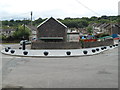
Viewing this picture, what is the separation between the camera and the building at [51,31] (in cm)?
4094

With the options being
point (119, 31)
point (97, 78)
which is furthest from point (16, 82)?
point (119, 31)

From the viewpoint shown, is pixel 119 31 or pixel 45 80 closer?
pixel 45 80

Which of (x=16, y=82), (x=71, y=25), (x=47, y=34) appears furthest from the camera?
(x=71, y=25)

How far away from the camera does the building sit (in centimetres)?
4094

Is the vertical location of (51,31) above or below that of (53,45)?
above

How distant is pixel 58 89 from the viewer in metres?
8.13

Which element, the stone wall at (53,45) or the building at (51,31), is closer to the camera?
the stone wall at (53,45)

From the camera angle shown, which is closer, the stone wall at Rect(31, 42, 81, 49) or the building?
the stone wall at Rect(31, 42, 81, 49)

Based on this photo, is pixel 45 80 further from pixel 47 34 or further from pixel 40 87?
pixel 47 34

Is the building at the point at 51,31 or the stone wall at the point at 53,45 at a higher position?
the building at the point at 51,31

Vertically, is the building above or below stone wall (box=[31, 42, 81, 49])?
above

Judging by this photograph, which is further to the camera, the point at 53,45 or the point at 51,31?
the point at 51,31

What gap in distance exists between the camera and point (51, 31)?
41.2 m

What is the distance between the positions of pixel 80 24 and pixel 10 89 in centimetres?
15080
